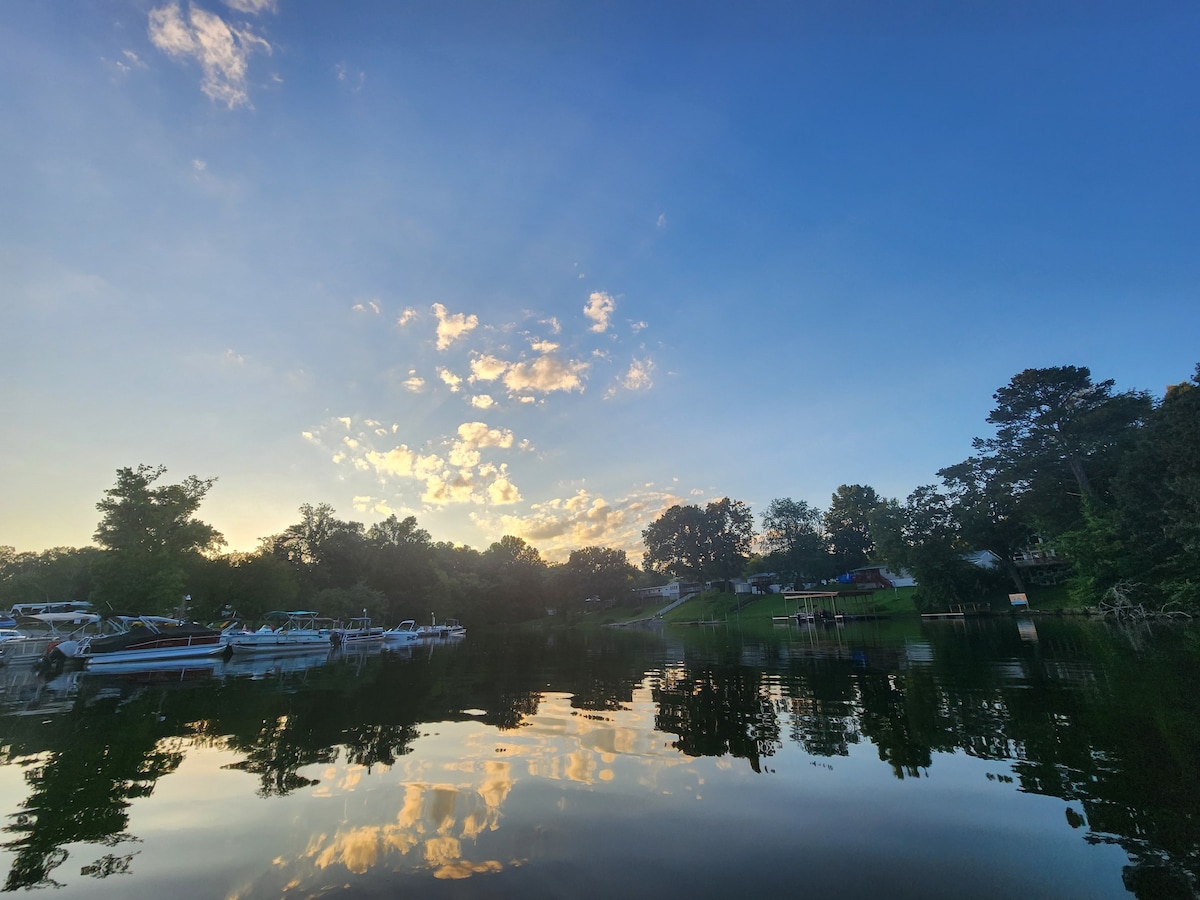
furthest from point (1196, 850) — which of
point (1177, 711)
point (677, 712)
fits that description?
point (677, 712)

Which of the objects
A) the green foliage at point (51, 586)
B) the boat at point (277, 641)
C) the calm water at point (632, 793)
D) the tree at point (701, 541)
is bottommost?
the calm water at point (632, 793)

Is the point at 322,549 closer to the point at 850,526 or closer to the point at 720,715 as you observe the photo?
the point at 720,715

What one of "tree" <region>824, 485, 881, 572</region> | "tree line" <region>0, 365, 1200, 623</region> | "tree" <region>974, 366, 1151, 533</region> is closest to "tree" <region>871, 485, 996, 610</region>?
"tree line" <region>0, 365, 1200, 623</region>

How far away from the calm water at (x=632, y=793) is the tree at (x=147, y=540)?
3679 centimetres

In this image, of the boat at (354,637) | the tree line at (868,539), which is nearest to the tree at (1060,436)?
the tree line at (868,539)

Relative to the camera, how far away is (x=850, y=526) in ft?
338

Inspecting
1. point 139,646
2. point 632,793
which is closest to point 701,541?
point 139,646

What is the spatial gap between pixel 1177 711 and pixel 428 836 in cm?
1582

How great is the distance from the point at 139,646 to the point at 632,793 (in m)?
38.3

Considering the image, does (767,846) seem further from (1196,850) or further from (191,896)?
(191,896)

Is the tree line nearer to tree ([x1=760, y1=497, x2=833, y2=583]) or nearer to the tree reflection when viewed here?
tree ([x1=760, y1=497, x2=833, y2=583])

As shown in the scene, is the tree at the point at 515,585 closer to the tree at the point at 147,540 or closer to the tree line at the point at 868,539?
the tree line at the point at 868,539

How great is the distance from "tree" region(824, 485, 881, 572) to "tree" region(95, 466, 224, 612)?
94.5 metres

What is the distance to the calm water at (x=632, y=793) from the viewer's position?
5.85 meters
